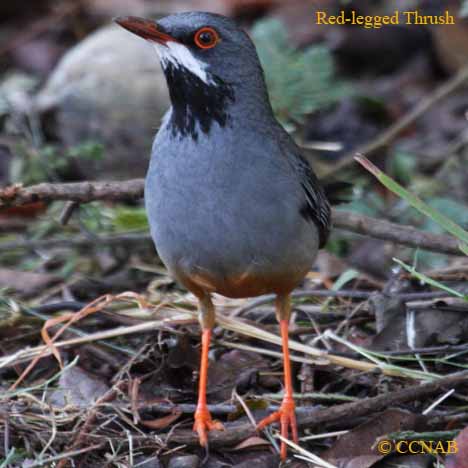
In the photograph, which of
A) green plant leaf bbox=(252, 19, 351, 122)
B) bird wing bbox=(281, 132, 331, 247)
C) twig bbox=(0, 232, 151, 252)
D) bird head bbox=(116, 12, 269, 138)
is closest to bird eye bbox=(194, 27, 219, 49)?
bird head bbox=(116, 12, 269, 138)

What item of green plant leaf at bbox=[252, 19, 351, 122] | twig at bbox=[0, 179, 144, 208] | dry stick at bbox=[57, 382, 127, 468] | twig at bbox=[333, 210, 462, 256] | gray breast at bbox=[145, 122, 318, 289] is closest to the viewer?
dry stick at bbox=[57, 382, 127, 468]

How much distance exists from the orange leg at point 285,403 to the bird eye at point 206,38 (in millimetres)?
1501

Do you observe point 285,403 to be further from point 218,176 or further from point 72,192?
point 72,192

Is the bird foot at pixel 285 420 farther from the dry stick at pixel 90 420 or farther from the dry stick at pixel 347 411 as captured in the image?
the dry stick at pixel 90 420

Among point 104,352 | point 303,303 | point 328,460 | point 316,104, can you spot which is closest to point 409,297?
point 303,303

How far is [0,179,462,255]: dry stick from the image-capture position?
505cm

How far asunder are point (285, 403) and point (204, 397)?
17.3 inches

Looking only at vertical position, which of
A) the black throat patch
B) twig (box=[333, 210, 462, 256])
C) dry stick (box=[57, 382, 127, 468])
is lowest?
dry stick (box=[57, 382, 127, 468])

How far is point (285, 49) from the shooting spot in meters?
8.06

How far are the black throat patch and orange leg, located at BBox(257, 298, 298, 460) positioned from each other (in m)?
1.16

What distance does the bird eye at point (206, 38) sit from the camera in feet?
15.5

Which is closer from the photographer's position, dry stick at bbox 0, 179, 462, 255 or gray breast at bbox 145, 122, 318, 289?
gray breast at bbox 145, 122, 318, 289

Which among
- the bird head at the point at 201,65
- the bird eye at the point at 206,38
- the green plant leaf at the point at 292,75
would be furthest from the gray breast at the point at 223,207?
the green plant leaf at the point at 292,75

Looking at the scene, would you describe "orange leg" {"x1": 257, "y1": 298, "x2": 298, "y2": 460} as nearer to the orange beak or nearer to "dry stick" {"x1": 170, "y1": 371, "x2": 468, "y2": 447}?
"dry stick" {"x1": 170, "y1": 371, "x2": 468, "y2": 447}
